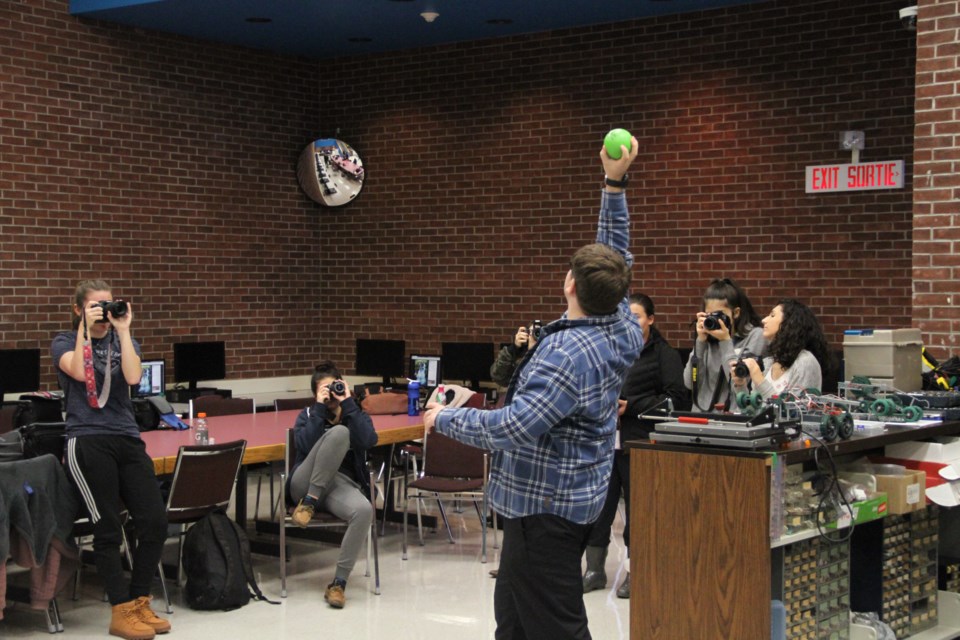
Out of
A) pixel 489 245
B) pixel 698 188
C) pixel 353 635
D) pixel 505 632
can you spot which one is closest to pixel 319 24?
pixel 489 245

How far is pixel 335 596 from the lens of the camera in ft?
19.4

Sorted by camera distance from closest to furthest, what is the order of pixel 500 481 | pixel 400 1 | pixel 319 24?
pixel 500 481, pixel 400 1, pixel 319 24

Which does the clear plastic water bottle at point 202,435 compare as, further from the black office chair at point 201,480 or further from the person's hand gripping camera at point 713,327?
the person's hand gripping camera at point 713,327

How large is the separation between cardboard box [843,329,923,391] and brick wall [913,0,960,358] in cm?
40

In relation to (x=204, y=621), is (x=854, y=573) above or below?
above

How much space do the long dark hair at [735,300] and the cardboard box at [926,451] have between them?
1.37m

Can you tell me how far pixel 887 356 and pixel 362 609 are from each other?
282 centimetres

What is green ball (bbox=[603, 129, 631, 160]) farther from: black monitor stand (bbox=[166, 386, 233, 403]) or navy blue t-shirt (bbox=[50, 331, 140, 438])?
black monitor stand (bbox=[166, 386, 233, 403])

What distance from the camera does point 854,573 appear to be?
15.4 feet

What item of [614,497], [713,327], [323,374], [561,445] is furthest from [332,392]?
[561,445]

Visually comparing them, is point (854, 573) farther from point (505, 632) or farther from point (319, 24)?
point (319, 24)

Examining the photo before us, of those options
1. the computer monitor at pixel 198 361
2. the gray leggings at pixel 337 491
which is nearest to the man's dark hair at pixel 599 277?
the gray leggings at pixel 337 491

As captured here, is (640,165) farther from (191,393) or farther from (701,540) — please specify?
(701,540)

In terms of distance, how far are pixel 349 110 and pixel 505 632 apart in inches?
344
